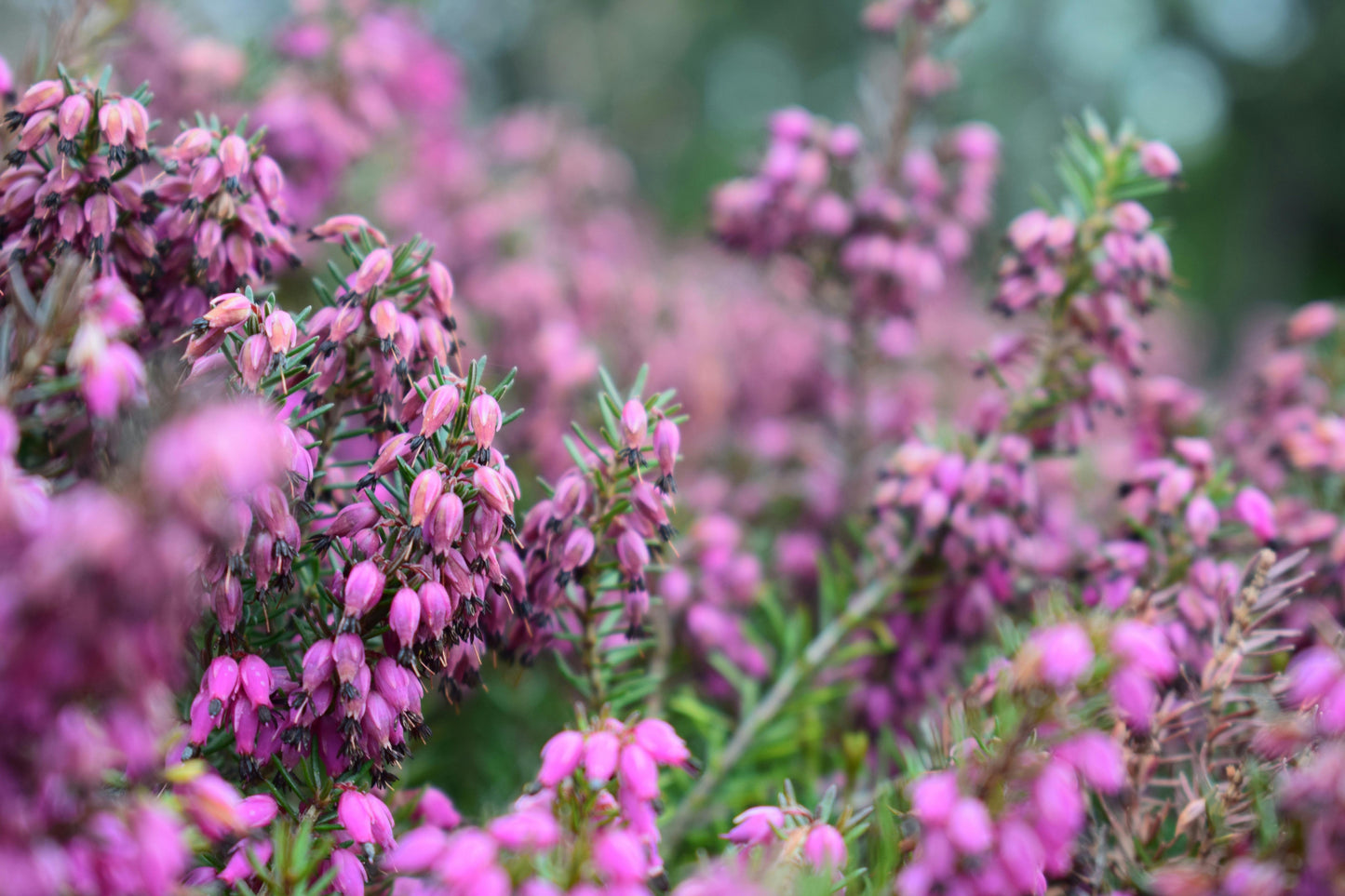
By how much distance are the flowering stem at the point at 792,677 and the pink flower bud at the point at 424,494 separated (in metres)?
0.70

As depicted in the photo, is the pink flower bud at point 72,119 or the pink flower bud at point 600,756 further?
the pink flower bud at point 72,119

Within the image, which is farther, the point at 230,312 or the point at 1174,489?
the point at 1174,489

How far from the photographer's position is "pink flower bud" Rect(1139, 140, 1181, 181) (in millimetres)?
1406

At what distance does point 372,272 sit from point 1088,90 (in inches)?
385

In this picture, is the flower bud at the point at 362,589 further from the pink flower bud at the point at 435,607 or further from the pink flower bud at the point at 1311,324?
the pink flower bud at the point at 1311,324

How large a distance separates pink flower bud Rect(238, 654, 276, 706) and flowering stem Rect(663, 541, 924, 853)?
2.21 feet

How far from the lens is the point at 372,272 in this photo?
1.02 meters

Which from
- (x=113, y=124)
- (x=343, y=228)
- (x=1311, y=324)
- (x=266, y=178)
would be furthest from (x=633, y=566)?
(x=1311, y=324)

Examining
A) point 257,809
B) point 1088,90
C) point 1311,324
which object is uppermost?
point 1088,90

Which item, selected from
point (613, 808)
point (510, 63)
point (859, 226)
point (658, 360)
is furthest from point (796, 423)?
point (510, 63)

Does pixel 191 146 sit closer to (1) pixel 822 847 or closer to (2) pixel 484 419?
(2) pixel 484 419

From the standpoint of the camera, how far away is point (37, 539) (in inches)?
23.0

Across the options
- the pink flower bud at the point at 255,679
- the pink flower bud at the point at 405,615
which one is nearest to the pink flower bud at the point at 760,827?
the pink flower bud at the point at 405,615

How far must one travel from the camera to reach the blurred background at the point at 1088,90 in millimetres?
5605
